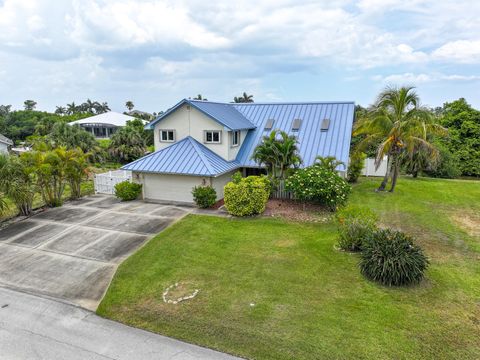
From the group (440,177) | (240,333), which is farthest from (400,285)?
(440,177)

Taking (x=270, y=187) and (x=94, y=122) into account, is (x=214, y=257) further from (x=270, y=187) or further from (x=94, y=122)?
(x=94, y=122)

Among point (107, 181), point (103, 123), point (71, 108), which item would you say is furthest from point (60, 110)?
point (107, 181)

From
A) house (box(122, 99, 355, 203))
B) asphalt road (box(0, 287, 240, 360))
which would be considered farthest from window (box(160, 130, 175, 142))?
asphalt road (box(0, 287, 240, 360))

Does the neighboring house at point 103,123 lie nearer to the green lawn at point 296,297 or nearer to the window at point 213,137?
the window at point 213,137

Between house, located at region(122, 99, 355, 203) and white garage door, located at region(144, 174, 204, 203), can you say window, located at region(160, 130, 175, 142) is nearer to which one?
house, located at region(122, 99, 355, 203)

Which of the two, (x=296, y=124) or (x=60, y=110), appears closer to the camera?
(x=296, y=124)

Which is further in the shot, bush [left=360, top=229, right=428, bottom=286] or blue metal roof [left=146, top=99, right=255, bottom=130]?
blue metal roof [left=146, top=99, right=255, bottom=130]

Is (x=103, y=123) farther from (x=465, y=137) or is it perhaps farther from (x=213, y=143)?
(x=465, y=137)
